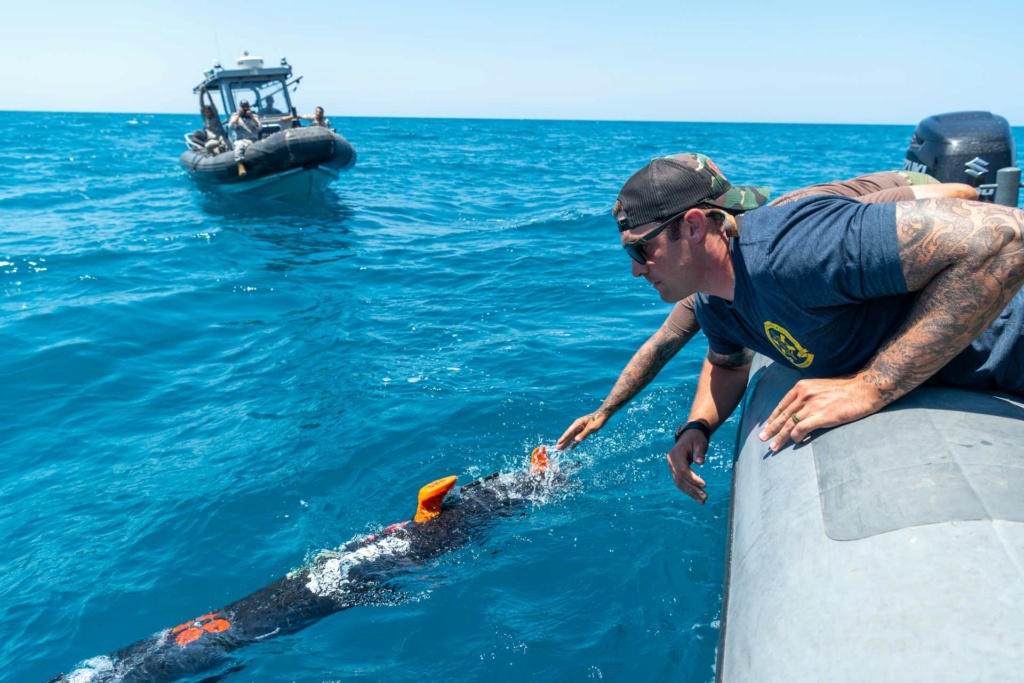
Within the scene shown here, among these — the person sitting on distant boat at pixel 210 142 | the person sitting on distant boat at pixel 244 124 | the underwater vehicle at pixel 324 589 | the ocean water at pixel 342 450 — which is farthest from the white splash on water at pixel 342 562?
the person sitting on distant boat at pixel 210 142

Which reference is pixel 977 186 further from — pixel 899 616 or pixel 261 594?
pixel 261 594

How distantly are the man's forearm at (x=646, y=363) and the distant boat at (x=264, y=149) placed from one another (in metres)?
17.5

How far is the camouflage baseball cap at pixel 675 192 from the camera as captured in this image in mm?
2623

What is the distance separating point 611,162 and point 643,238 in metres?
31.3

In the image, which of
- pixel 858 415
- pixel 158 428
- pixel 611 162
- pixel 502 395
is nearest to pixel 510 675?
pixel 858 415

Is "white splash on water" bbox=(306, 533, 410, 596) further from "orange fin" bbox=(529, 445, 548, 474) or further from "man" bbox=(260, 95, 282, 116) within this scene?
"man" bbox=(260, 95, 282, 116)

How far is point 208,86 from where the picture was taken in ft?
75.3

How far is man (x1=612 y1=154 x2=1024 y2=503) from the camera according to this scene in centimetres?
223

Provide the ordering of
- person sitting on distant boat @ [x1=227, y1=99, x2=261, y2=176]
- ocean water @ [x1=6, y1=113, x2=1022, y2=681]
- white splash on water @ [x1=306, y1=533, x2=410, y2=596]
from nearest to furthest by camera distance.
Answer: ocean water @ [x1=6, y1=113, x2=1022, y2=681]
white splash on water @ [x1=306, y1=533, x2=410, y2=596]
person sitting on distant boat @ [x1=227, y1=99, x2=261, y2=176]

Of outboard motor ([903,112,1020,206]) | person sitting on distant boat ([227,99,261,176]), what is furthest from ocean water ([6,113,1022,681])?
person sitting on distant boat ([227,99,261,176])

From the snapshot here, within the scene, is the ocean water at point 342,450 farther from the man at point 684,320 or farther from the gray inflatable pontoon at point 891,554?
the gray inflatable pontoon at point 891,554

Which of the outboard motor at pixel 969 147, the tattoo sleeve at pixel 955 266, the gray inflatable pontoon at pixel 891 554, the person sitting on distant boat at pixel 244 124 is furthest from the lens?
the person sitting on distant boat at pixel 244 124

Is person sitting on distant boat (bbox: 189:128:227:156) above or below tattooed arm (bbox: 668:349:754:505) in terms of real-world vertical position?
above

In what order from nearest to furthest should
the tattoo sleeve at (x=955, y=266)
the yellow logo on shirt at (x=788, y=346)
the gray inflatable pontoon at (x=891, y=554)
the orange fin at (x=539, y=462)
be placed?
1. the gray inflatable pontoon at (x=891, y=554)
2. the tattoo sleeve at (x=955, y=266)
3. the yellow logo on shirt at (x=788, y=346)
4. the orange fin at (x=539, y=462)
